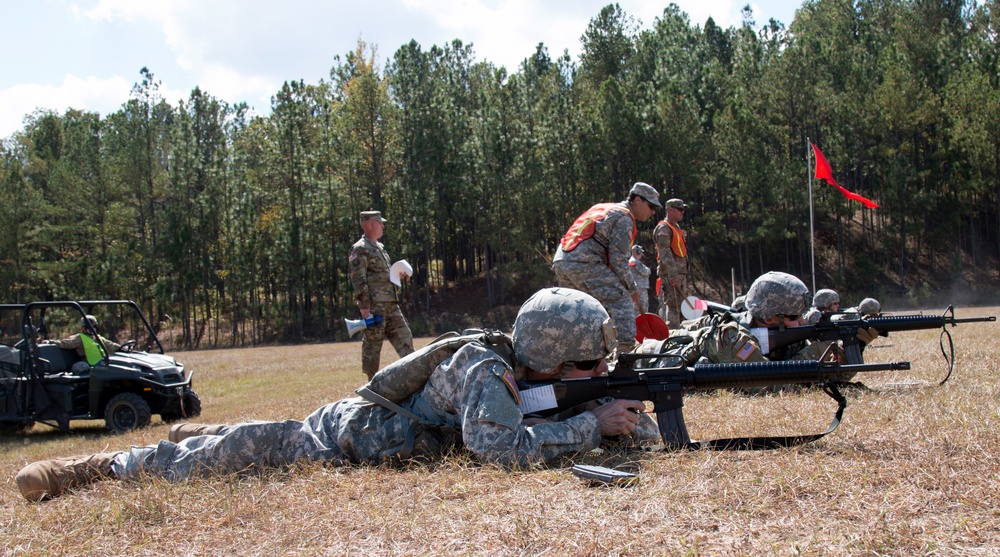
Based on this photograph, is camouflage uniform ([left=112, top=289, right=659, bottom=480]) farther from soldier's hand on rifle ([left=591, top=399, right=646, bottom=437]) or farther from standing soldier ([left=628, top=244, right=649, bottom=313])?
standing soldier ([left=628, top=244, right=649, bottom=313])

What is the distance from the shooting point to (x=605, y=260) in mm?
7723

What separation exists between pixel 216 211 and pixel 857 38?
1477 inches

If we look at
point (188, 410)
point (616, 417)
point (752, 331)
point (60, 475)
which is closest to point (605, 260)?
point (752, 331)

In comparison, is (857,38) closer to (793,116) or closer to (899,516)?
(793,116)

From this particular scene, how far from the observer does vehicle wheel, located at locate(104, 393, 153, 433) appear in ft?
28.4

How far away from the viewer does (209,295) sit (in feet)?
137

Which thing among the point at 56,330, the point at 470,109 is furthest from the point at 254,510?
the point at 470,109

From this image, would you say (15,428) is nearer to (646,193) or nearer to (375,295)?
(375,295)

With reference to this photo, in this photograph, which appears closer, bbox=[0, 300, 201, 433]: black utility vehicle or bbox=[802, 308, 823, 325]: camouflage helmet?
bbox=[802, 308, 823, 325]: camouflage helmet

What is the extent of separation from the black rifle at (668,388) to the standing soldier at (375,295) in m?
5.15

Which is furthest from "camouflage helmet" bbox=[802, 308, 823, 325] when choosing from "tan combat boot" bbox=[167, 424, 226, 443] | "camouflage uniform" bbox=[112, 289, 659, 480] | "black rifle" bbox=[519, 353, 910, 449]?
"tan combat boot" bbox=[167, 424, 226, 443]

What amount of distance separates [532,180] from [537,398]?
3033cm

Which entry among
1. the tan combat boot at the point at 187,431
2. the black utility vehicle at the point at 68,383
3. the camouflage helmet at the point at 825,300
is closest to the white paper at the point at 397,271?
the black utility vehicle at the point at 68,383

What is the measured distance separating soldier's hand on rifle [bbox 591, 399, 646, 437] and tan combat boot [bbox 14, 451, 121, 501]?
110 inches
